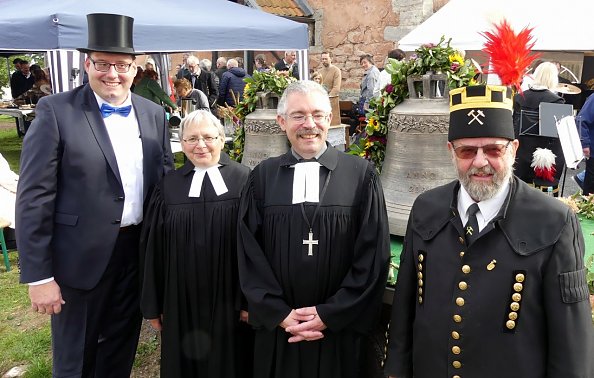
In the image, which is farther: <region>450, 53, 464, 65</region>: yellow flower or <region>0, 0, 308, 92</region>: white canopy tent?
<region>0, 0, 308, 92</region>: white canopy tent

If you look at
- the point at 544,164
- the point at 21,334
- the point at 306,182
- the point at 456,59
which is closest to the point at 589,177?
the point at 544,164

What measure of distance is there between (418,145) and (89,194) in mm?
1808

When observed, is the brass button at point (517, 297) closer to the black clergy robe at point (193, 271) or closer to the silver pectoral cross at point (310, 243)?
the silver pectoral cross at point (310, 243)

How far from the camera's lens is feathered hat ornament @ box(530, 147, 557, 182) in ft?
19.1

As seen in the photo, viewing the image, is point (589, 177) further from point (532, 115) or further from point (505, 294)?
point (505, 294)

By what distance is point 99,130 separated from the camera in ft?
9.30

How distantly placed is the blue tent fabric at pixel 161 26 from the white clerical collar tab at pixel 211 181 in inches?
170

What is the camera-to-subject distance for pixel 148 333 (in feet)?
14.8

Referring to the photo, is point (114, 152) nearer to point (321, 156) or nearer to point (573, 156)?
point (321, 156)

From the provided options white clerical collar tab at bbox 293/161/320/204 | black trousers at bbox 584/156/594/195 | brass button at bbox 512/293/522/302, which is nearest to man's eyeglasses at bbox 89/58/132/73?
white clerical collar tab at bbox 293/161/320/204

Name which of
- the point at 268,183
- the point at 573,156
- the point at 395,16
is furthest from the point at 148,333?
the point at 395,16

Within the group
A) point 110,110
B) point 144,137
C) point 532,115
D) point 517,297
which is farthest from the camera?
point 532,115

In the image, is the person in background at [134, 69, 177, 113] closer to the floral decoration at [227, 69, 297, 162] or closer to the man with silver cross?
the floral decoration at [227, 69, 297, 162]

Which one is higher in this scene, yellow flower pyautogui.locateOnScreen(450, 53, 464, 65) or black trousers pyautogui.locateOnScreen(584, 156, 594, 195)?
yellow flower pyautogui.locateOnScreen(450, 53, 464, 65)
